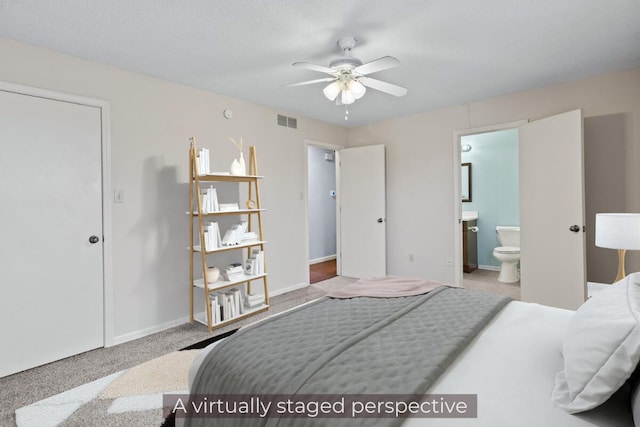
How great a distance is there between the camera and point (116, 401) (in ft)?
6.56

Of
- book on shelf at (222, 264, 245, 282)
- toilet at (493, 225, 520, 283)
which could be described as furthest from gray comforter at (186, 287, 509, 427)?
toilet at (493, 225, 520, 283)

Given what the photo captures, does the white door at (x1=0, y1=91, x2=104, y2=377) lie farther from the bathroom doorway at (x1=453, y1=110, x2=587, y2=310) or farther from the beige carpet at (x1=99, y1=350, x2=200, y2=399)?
the bathroom doorway at (x1=453, y1=110, x2=587, y2=310)

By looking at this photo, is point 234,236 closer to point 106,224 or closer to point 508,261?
point 106,224

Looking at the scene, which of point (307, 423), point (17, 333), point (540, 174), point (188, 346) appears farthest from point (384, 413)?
point (540, 174)

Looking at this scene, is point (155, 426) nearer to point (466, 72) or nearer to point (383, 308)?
point (383, 308)

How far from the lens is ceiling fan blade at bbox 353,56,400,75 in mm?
2104

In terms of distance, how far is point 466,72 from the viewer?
10.0 ft

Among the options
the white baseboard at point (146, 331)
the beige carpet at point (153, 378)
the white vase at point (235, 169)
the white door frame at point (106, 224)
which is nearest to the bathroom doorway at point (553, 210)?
the white vase at point (235, 169)

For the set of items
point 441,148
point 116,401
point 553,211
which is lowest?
point 116,401

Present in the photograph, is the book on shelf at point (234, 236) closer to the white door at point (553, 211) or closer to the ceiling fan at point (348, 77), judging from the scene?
the ceiling fan at point (348, 77)

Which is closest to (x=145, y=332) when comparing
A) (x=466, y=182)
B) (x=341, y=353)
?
(x=341, y=353)

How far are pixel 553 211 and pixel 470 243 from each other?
2.23 metres

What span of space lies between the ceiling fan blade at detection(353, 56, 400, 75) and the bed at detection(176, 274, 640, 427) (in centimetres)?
158

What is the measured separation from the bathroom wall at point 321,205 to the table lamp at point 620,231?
4.54m
